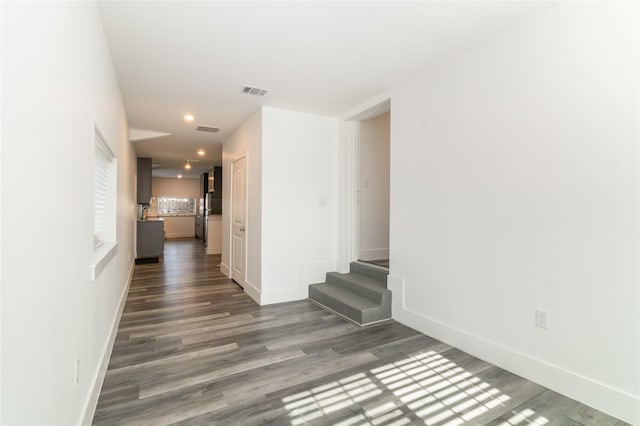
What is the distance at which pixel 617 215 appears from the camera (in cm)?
184

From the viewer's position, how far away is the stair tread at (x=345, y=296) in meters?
3.41

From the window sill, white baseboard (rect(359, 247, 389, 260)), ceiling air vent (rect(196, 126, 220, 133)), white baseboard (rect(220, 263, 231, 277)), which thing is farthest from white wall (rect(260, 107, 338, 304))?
white baseboard (rect(220, 263, 231, 277))

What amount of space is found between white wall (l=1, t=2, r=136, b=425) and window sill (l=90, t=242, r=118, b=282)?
73mm

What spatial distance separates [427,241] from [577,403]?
5.08ft

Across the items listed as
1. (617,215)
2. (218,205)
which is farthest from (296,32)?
(218,205)

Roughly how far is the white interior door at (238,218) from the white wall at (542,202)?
271 centimetres

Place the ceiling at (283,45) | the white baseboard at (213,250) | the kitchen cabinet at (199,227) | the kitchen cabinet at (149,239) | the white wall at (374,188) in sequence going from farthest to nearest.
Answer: the kitchen cabinet at (199,227) < the white baseboard at (213,250) < the kitchen cabinet at (149,239) < the white wall at (374,188) < the ceiling at (283,45)

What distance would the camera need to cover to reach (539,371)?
2.17m

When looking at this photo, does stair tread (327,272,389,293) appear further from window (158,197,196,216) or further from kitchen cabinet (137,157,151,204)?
window (158,197,196,216)

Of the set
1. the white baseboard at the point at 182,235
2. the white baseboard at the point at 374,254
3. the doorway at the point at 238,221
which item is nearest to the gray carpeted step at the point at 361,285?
the white baseboard at the point at 374,254

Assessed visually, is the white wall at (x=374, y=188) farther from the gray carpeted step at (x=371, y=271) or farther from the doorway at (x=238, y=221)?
the doorway at (x=238, y=221)

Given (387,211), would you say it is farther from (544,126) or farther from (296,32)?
(296,32)

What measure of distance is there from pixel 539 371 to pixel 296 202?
308cm

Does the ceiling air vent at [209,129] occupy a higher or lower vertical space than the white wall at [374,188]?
higher
